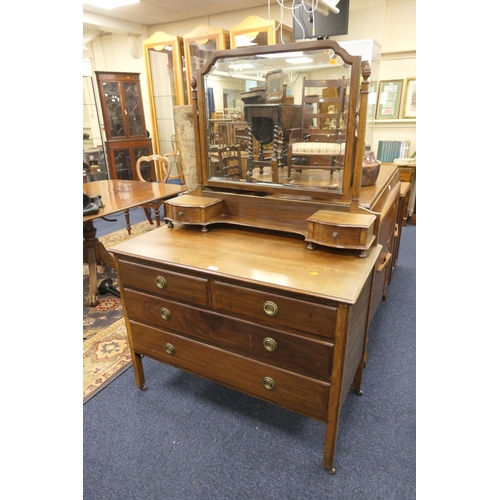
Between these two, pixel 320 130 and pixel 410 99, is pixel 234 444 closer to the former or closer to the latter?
pixel 320 130

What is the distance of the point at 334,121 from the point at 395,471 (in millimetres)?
1492

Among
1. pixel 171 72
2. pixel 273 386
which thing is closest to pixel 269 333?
pixel 273 386

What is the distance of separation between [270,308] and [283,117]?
958 mm

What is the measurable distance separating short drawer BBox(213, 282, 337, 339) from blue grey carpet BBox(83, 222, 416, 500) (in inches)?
25.3

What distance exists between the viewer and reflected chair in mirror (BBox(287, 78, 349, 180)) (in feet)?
4.71

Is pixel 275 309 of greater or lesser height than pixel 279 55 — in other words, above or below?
below

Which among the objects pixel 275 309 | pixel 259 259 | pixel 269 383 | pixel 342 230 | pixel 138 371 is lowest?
pixel 138 371

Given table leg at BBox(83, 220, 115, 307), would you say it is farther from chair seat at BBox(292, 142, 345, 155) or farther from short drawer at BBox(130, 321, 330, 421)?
chair seat at BBox(292, 142, 345, 155)

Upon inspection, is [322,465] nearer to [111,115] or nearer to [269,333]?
[269,333]

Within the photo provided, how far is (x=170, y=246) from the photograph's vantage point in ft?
4.95

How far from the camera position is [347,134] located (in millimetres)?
1396

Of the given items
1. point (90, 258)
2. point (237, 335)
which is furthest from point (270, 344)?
point (90, 258)

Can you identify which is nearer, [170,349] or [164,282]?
[164,282]

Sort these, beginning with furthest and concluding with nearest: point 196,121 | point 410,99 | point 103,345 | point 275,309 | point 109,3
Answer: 1. point 109,3
2. point 410,99
3. point 103,345
4. point 196,121
5. point 275,309
